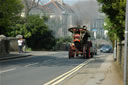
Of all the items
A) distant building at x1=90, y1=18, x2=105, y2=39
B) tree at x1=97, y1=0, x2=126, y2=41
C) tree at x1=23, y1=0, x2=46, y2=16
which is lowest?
tree at x1=97, y1=0, x2=126, y2=41

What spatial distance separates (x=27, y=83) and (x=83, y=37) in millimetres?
17348

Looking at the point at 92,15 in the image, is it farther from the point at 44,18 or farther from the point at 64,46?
the point at 64,46

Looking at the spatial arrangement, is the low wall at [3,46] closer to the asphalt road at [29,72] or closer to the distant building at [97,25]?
the asphalt road at [29,72]

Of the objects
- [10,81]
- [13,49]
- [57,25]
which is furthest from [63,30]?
[10,81]

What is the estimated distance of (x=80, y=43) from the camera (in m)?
28.2

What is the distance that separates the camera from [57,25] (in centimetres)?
6353

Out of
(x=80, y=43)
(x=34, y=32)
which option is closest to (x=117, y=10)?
(x=80, y=43)

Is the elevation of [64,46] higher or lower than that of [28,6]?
lower

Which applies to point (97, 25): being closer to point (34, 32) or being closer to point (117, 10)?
point (34, 32)

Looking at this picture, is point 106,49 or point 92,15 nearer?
point 92,15

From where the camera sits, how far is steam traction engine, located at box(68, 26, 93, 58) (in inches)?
1075

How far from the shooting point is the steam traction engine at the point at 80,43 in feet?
89.6

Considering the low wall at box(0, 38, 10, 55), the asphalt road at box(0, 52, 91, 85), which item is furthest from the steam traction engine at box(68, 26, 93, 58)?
the asphalt road at box(0, 52, 91, 85)

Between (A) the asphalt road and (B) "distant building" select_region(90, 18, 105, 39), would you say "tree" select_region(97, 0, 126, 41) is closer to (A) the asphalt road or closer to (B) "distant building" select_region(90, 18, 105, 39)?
A: (A) the asphalt road
